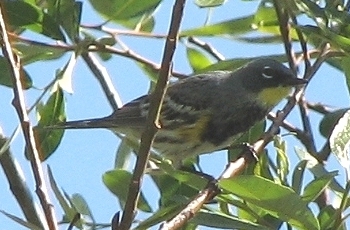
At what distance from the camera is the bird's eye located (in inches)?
138

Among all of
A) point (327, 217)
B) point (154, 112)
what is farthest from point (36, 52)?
point (154, 112)

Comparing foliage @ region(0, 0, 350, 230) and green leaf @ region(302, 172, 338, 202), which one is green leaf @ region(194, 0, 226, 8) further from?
green leaf @ region(302, 172, 338, 202)

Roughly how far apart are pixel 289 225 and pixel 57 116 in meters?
0.77

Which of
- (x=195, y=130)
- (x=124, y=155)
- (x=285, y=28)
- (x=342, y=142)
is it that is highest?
(x=285, y=28)

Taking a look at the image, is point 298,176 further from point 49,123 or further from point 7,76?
point 7,76

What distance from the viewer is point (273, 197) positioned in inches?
71.7

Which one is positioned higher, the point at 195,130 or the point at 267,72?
the point at 267,72

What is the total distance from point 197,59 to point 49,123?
1.91 ft

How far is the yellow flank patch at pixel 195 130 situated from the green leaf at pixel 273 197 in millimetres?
1525

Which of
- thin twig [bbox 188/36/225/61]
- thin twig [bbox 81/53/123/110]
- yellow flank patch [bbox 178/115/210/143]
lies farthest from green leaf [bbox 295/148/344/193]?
yellow flank patch [bbox 178/115/210/143]

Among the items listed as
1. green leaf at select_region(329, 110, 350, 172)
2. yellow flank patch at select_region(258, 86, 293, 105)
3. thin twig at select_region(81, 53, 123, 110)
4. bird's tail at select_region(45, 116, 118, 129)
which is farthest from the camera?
yellow flank patch at select_region(258, 86, 293, 105)

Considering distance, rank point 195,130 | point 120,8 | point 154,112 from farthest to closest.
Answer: point 195,130 < point 120,8 < point 154,112

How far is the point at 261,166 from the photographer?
2.31 meters

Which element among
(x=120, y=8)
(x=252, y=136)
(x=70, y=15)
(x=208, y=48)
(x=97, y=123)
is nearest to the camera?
(x=70, y=15)
